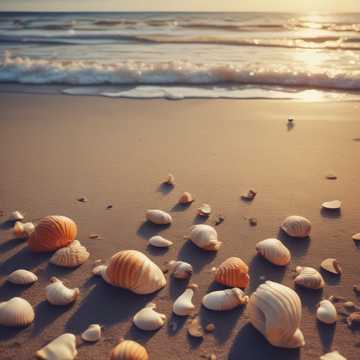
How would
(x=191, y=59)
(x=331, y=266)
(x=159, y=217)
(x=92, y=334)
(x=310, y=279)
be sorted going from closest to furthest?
(x=92, y=334), (x=310, y=279), (x=331, y=266), (x=159, y=217), (x=191, y=59)

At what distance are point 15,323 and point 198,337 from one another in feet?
2.32

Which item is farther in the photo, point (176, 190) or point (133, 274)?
point (176, 190)

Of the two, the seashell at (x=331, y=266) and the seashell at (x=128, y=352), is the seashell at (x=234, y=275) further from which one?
the seashell at (x=128, y=352)

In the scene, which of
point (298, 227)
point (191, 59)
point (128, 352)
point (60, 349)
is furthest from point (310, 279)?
point (191, 59)

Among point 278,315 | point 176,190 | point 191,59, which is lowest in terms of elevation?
point 176,190

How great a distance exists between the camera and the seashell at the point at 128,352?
1.46 metres

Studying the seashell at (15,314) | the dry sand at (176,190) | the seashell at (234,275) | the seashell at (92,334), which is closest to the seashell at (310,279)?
the dry sand at (176,190)

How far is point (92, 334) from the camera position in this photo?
164 centimetres

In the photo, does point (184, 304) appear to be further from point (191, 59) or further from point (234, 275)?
point (191, 59)

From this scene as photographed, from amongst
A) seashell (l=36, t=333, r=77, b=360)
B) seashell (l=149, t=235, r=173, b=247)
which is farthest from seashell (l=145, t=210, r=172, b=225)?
seashell (l=36, t=333, r=77, b=360)

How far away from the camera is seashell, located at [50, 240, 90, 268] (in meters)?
2.08

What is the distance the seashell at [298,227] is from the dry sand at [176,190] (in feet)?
0.13

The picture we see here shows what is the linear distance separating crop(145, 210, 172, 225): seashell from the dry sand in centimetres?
5

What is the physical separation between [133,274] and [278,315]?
24.8 inches
